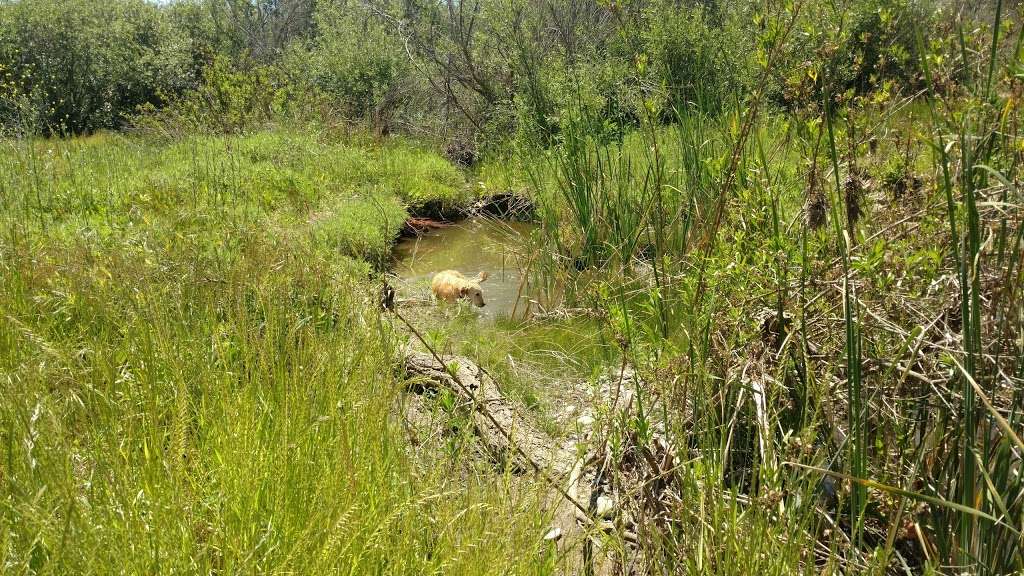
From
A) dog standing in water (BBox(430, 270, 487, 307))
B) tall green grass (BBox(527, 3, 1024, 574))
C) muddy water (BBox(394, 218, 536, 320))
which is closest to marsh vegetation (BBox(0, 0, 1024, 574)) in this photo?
tall green grass (BBox(527, 3, 1024, 574))

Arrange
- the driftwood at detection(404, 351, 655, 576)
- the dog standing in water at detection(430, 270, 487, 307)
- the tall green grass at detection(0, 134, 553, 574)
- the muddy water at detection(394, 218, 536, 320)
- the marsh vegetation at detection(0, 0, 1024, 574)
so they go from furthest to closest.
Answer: the muddy water at detection(394, 218, 536, 320)
the dog standing in water at detection(430, 270, 487, 307)
the driftwood at detection(404, 351, 655, 576)
the marsh vegetation at detection(0, 0, 1024, 574)
the tall green grass at detection(0, 134, 553, 574)

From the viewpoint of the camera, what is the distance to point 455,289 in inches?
199

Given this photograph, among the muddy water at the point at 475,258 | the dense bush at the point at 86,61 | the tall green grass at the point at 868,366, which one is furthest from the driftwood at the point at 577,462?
the dense bush at the point at 86,61

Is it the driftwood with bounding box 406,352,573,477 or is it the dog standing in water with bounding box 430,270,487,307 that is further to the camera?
the dog standing in water with bounding box 430,270,487,307

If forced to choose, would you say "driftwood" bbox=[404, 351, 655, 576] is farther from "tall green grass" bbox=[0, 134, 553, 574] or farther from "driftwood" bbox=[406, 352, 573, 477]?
"tall green grass" bbox=[0, 134, 553, 574]

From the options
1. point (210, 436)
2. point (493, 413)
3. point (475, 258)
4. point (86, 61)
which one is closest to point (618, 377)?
point (493, 413)

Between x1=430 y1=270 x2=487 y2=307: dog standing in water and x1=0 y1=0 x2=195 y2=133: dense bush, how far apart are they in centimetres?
1358

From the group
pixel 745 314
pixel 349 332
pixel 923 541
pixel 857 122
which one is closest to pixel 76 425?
pixel 349 332

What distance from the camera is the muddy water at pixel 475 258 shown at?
211 inches

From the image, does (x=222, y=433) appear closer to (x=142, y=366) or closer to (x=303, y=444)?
(x=303, y=444)

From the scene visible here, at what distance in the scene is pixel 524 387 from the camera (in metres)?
3.37

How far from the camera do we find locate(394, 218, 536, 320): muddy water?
17.6ft

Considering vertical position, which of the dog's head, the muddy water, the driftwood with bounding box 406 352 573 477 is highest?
the driftwood with bounding box 406 352 573 477

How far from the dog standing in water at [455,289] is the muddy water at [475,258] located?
0.09 m
